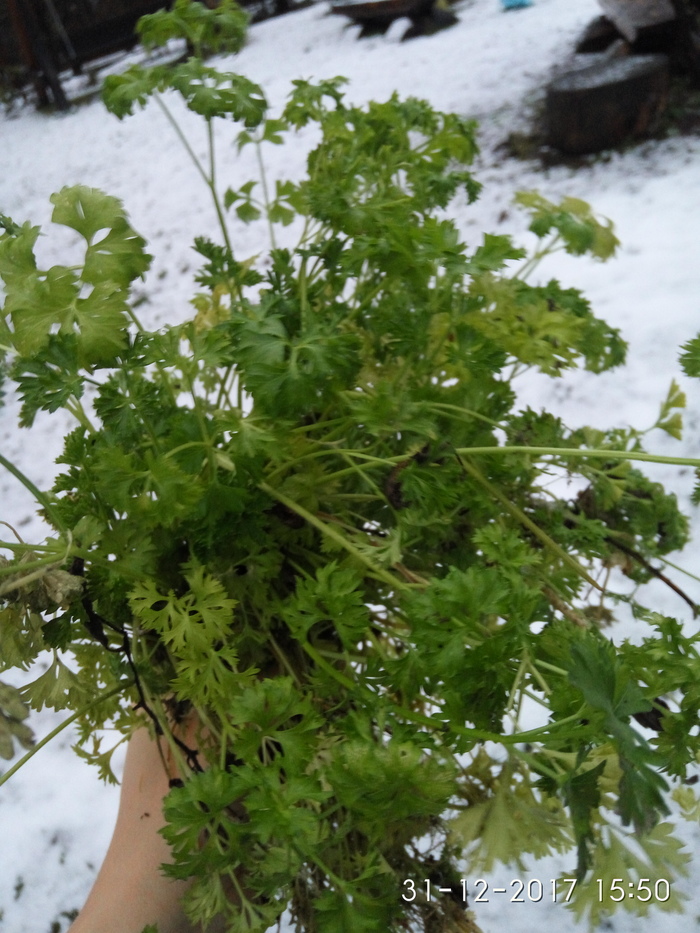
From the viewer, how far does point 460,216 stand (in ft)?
6.76

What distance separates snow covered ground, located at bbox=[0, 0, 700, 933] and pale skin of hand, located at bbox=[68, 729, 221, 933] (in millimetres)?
418

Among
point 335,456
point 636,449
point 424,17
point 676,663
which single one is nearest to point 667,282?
point 636,449

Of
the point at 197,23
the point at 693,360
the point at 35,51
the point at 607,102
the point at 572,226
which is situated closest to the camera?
the point at 693,360

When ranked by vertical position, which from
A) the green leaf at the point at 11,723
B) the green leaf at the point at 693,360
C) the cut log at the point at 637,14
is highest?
the cut log at the point at 637,14

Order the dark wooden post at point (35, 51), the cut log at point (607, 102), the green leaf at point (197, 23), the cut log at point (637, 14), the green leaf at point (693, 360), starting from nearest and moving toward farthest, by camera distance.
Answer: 1. the green leaf at point (693, 360)
2. the green leaf at point (197, 23)
3. the cut log at point (607, 102)
4. the cut log at point (637, 14)
5. the dark wooden post at point (35, 51)

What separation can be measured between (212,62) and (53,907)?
379cm

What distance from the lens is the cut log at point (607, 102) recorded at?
79.9 inches

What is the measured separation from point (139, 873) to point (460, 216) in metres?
1.86

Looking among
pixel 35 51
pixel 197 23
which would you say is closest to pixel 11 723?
pixel 197 23

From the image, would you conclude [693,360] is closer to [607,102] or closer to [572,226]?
[572,226]

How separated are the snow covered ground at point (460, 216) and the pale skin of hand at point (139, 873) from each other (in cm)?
42

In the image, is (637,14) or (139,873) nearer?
(139,873)

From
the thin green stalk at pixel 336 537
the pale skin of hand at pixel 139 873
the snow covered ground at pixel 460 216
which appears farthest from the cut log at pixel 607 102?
the pale skin of hand at pixel 139 873

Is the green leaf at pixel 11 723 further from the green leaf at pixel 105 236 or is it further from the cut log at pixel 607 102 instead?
the cut log at pixel 607 102
